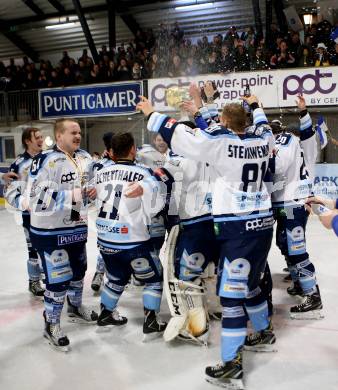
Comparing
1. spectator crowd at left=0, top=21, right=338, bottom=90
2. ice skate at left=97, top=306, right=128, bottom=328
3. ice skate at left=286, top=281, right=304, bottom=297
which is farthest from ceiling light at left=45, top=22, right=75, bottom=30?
ice skate at left=97, top=306, right=128, bottom=328

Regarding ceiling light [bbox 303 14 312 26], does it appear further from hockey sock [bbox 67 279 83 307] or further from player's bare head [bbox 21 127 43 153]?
hockey sock [bbox 67 279 83 307]

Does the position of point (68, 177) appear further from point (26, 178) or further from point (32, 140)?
point (32, 140)

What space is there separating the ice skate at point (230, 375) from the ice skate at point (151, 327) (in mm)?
764

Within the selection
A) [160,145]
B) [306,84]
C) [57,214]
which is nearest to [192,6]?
[306,84]

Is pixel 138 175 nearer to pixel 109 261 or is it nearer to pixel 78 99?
pixel 109 261

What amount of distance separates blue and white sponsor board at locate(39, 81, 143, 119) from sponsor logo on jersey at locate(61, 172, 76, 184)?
7.94 meters

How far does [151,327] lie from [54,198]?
3.91 ft

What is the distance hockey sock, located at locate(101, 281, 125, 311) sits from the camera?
3.43 metres

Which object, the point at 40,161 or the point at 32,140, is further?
the point at 32,140

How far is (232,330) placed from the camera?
2686 mm

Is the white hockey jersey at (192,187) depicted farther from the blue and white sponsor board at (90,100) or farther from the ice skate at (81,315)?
the blue and white sponsor board at (90,100)

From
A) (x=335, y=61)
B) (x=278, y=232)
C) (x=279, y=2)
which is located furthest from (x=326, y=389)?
(x=279, y=2)

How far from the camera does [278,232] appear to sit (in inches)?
154

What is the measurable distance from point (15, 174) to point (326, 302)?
3077 millimetres
